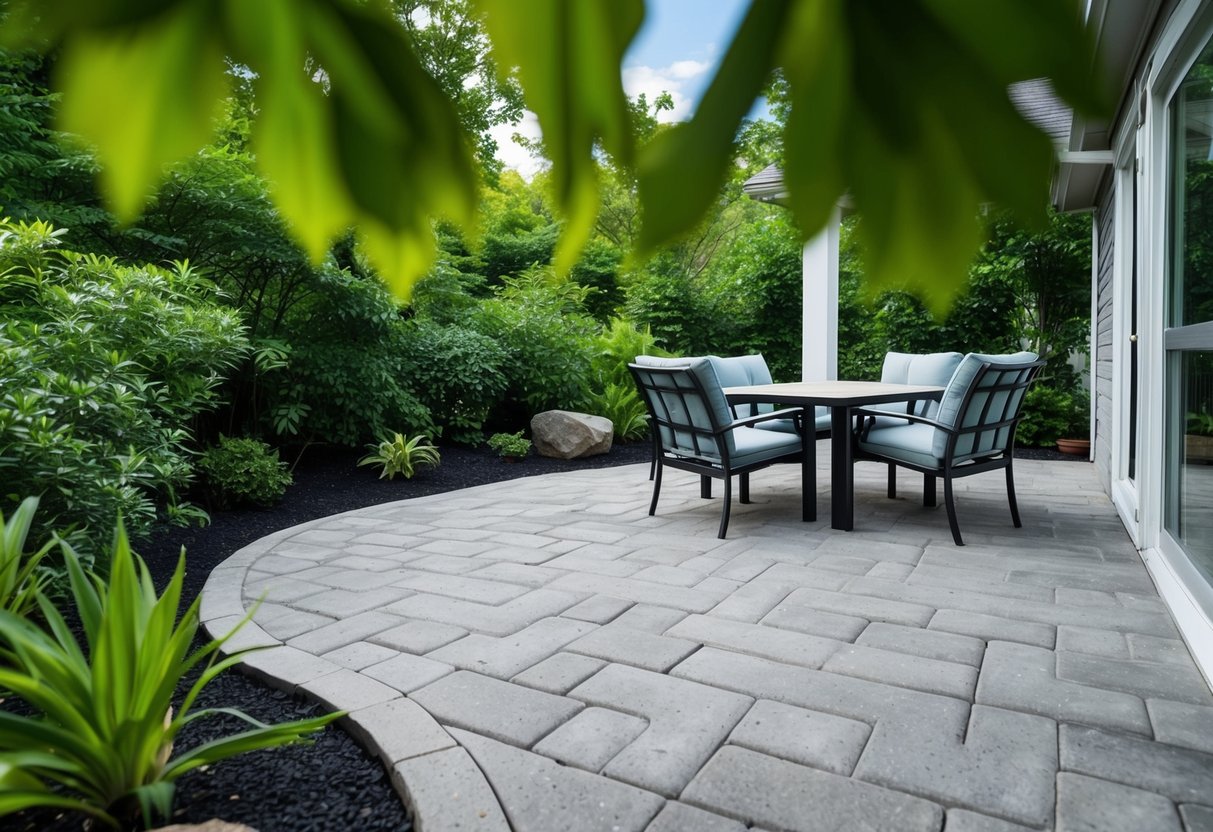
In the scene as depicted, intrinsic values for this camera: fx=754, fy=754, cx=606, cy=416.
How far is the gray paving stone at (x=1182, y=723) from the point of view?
168 centimetres

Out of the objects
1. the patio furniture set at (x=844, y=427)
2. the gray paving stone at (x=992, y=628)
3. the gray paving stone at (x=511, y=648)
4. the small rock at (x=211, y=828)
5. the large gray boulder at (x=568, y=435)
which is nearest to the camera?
the small rock at (x=211, y=828)

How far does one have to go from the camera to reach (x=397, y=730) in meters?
1.79

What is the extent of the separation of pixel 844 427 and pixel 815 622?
59.7 inches

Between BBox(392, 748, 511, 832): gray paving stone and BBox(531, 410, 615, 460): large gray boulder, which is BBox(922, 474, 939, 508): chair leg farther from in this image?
BBox(392, 748, 511, 832): gray paving stone

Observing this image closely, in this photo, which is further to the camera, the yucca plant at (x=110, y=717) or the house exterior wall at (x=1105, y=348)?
the house exterior wall at (x=1105, y=348)

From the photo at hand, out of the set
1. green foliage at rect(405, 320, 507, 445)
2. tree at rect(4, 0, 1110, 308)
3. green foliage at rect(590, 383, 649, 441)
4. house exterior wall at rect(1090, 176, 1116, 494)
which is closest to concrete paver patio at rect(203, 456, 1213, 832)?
house exterior wall at rect(1090, 176, 1116, 494)

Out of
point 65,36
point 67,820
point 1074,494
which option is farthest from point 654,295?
point 1074,494

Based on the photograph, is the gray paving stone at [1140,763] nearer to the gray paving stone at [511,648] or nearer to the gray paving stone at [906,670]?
the gray paving stone at [906,670]

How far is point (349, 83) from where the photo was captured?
223 mm

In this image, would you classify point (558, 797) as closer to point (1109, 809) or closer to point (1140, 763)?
point (1109, 809)

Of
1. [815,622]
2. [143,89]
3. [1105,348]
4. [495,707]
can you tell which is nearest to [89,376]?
[495,707]

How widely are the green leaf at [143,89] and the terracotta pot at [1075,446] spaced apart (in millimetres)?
7534

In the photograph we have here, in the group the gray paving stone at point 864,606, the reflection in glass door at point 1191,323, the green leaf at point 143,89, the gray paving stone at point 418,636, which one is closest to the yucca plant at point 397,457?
the gray paving stone at point 418,636

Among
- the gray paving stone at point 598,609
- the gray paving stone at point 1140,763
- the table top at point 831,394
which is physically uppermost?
the table top at point 831,394
